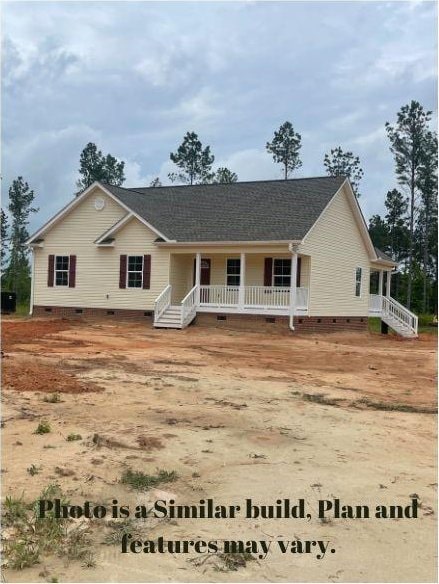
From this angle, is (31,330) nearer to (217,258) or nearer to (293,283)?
(217,258)

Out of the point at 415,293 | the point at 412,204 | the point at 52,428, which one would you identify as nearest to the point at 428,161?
the point at 412,204

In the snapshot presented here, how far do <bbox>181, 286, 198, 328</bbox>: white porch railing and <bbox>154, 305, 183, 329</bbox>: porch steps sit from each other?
0.23 metres

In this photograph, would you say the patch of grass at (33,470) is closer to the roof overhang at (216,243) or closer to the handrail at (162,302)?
the roof overhang at (216,243)

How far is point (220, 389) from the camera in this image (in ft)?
30.8

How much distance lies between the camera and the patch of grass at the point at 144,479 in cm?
496

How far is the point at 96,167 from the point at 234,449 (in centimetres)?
5555

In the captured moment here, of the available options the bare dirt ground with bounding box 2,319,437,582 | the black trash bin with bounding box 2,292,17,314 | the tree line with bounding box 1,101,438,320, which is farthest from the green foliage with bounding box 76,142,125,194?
the bare dirt ground with bounding box 2,319,437,582

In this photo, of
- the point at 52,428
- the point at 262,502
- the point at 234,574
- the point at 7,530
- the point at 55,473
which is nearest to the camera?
the point at 234,574

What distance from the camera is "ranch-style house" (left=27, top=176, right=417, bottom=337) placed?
74.7ft

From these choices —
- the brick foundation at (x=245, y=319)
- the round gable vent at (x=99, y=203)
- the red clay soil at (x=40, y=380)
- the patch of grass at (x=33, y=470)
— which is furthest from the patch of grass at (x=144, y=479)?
the round gable vent at (x=99, y=203)

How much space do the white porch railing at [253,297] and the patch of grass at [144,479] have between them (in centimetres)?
1726

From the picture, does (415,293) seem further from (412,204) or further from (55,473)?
(55,473)

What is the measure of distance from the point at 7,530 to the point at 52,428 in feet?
8.19

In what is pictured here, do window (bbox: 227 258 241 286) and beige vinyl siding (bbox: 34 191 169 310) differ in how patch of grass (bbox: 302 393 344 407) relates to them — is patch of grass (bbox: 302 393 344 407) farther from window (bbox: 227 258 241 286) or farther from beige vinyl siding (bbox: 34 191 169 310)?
beige vinyl siding (bbox: 34 191 169 310)
